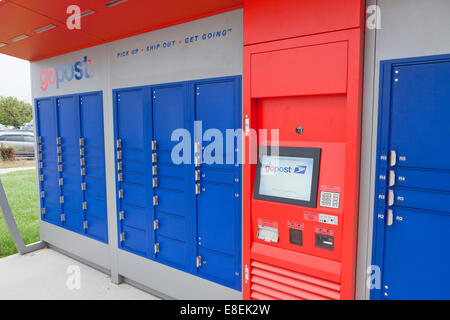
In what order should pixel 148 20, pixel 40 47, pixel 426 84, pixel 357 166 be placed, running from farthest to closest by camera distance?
pixel 40 47
pixel 148 20
pixel 357 166
pixel 426 84

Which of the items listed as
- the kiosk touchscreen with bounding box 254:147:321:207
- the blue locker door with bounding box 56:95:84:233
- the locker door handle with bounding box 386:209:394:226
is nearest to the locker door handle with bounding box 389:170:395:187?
the locker door handle with bounding box 386:209:394:226

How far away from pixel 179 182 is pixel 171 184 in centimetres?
12

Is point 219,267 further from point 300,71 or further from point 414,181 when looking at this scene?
point 300,71

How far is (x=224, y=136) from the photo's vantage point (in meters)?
2.60

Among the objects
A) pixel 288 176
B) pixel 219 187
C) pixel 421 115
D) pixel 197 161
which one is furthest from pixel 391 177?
pixel 197 161

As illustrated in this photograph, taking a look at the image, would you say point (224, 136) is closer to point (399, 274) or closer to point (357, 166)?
point (357, 166)

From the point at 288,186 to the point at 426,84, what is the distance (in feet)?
3.28

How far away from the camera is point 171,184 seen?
3.04m

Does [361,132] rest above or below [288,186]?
above

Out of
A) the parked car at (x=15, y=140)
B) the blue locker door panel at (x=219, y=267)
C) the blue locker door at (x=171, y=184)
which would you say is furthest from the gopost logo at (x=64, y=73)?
the blue locker door panel at (x=219, y=267)

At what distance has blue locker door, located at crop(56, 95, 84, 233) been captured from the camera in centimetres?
401

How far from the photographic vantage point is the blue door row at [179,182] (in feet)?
8.64
